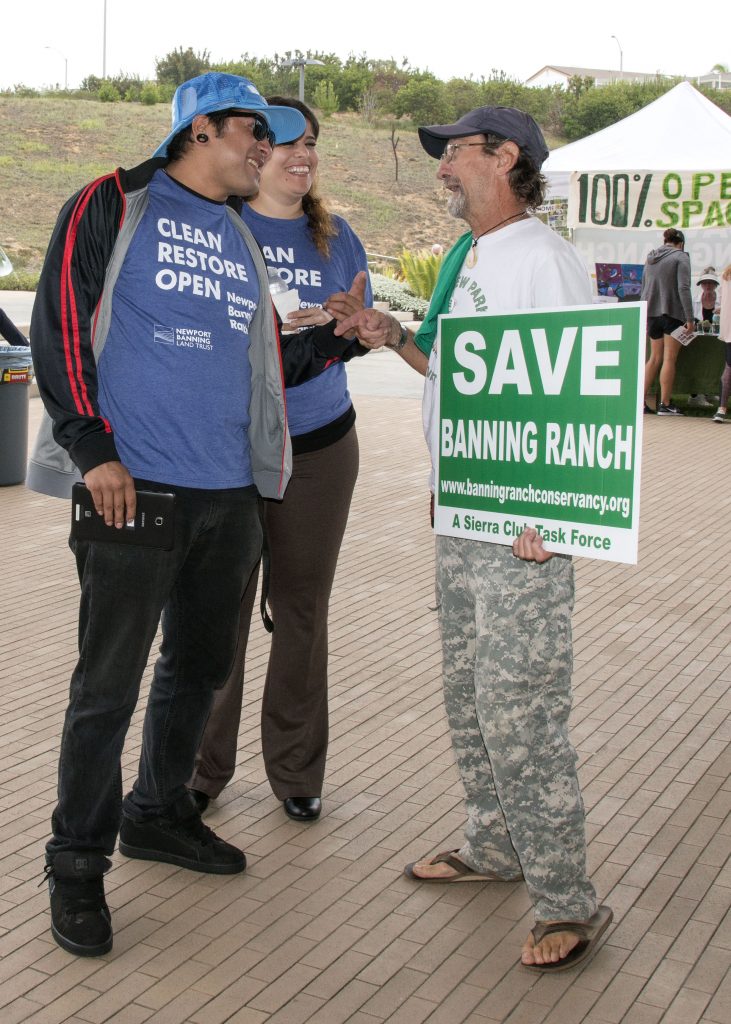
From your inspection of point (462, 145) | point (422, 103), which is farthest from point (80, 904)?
point (422, 103)

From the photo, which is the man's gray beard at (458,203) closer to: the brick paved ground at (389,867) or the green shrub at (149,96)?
the brick paved ground at (389,867)

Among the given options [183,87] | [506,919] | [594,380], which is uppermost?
[183,87]

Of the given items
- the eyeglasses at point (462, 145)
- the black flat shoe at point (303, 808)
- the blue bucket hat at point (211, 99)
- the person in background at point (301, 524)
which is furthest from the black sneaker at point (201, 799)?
the eyeglasses at point (462, 145)

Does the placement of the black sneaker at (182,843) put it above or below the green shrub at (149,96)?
below

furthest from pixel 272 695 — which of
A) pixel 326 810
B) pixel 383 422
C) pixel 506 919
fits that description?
pixel 383 422

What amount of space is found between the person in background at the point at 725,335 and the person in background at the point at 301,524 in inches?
414

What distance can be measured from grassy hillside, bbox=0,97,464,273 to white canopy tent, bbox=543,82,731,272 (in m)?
32.3

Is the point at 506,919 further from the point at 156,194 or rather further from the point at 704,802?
the point at 156,194

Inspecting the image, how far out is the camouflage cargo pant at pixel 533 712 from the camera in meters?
3.04

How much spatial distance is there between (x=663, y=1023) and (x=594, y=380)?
1514 millimetres

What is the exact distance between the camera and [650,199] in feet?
49.4

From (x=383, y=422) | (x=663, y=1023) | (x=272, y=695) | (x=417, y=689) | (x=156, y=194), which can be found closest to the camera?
(x=663, y=1023)

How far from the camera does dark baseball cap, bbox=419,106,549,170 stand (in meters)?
3.08

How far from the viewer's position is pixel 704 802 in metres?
4.12
